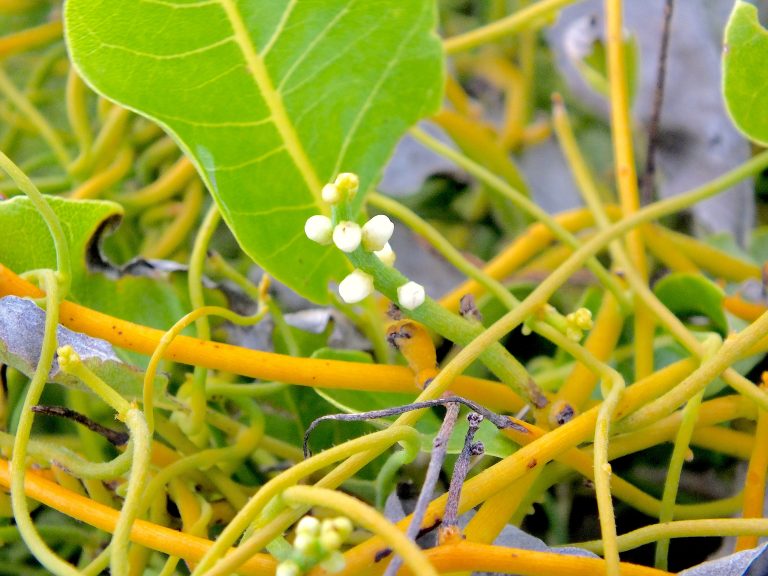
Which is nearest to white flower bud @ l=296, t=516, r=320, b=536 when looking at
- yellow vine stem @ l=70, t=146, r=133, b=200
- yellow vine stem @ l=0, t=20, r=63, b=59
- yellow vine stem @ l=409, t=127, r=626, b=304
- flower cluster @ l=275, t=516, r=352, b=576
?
flower cluster @ l=275, t=516, r=352, b=576

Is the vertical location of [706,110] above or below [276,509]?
above

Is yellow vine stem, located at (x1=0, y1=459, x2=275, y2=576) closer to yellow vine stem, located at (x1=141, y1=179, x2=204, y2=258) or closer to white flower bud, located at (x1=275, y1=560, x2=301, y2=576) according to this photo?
white flower bud, located at (x1=275, y1=560, x2=301, y2=576)

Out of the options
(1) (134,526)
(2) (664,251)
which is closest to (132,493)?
(1) (134,526)

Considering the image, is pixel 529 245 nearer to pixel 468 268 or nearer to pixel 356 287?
pixel 468 268

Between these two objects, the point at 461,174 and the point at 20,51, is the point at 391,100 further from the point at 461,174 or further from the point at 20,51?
Answer: the point at 20,51

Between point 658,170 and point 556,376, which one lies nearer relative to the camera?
point 556,376

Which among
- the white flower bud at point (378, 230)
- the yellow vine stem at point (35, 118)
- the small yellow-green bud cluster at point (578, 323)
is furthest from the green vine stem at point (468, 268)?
the yellow vine stem at point (35, 118)

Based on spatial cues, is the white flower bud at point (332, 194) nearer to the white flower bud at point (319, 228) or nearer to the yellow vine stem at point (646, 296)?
the white flower bud at point (319, 228)

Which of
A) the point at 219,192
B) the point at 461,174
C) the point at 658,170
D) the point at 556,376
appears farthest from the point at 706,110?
the point at 219,192
